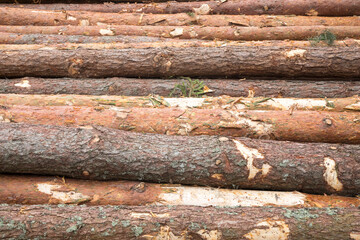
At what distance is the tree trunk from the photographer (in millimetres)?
2104

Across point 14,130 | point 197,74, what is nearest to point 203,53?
point 197,74

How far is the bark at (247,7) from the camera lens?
4.95 meters

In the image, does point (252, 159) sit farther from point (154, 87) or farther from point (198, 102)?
point (154, 87)

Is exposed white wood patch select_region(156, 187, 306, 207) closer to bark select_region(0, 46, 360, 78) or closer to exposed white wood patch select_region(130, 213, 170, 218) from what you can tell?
exposed white wood patch select_region(130, 213, 170, 218)

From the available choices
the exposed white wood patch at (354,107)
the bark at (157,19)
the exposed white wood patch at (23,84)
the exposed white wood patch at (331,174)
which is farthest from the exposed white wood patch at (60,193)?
the bark at (157,19)

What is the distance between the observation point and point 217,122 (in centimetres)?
281

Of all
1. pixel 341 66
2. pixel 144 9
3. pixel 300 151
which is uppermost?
pixel 144 9

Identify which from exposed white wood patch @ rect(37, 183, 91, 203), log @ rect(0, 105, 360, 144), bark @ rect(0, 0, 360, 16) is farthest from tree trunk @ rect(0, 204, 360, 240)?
bark @ rect(0, 0, 360, 16)

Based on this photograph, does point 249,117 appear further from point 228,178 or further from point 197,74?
point 197,74

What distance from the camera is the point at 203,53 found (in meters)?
3.62

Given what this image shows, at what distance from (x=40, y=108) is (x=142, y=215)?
1585mm

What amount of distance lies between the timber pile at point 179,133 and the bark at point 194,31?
0.02m

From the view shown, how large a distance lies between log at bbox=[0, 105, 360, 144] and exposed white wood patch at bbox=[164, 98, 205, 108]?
0.90 ft

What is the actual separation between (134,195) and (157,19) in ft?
10.9
